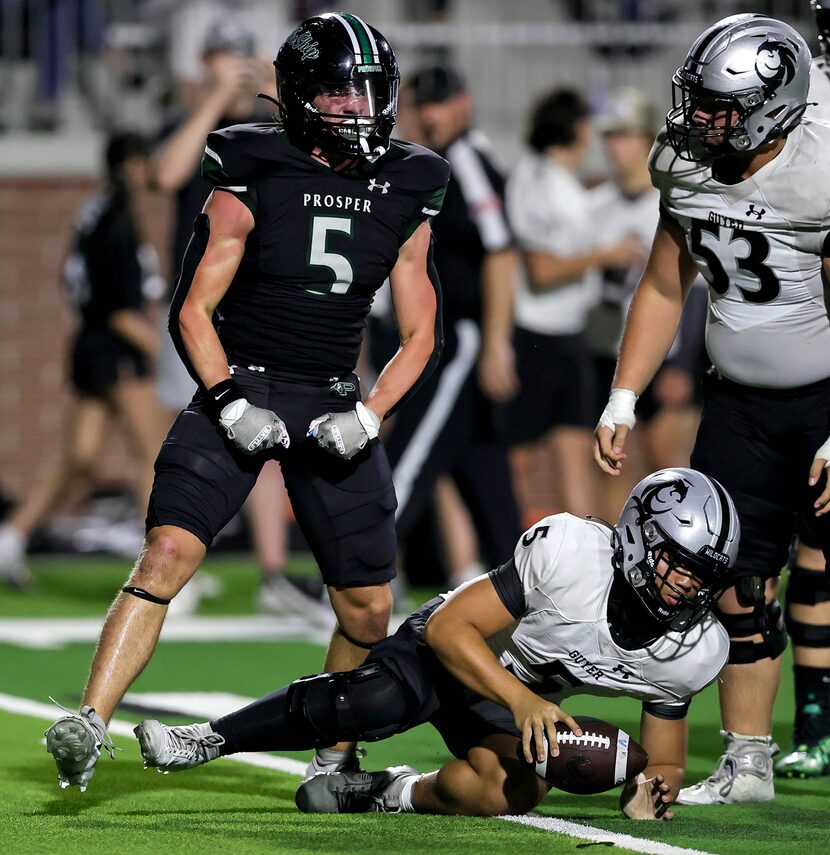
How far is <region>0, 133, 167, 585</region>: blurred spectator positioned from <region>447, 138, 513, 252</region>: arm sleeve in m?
2.53

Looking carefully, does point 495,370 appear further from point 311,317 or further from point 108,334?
point 311,317

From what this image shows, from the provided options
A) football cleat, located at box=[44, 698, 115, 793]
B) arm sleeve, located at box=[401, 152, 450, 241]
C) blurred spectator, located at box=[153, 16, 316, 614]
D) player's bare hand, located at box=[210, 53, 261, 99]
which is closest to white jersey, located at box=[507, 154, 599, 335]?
blurred spectator, located at box=[153, 16, 316, 614]

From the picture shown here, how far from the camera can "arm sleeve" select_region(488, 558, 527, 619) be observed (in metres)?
4.69

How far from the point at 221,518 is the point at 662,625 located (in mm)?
1140

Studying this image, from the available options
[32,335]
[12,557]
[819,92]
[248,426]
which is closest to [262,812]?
[248,426]

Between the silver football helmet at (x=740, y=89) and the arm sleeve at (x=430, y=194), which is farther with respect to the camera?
the arm sleeve at (x=430, y=194)

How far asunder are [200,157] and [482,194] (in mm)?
1317

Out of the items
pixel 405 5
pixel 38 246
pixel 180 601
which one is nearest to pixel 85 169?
pixel 38 246

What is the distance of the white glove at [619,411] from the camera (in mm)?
5219

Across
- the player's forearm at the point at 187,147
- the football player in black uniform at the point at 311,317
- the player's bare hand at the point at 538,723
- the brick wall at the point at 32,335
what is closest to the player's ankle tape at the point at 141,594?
the football player in black uniform at the point at 311,317

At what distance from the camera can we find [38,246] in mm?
13578

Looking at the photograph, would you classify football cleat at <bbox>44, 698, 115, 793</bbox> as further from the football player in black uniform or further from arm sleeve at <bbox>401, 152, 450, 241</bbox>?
arm sleeve at <bbox>401, 152, 450, 241</bbox>

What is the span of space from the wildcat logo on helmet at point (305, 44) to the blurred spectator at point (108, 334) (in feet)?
17.5

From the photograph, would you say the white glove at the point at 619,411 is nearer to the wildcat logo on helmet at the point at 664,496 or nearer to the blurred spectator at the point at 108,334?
the wildcat logo on helmet at the point at 664,496
